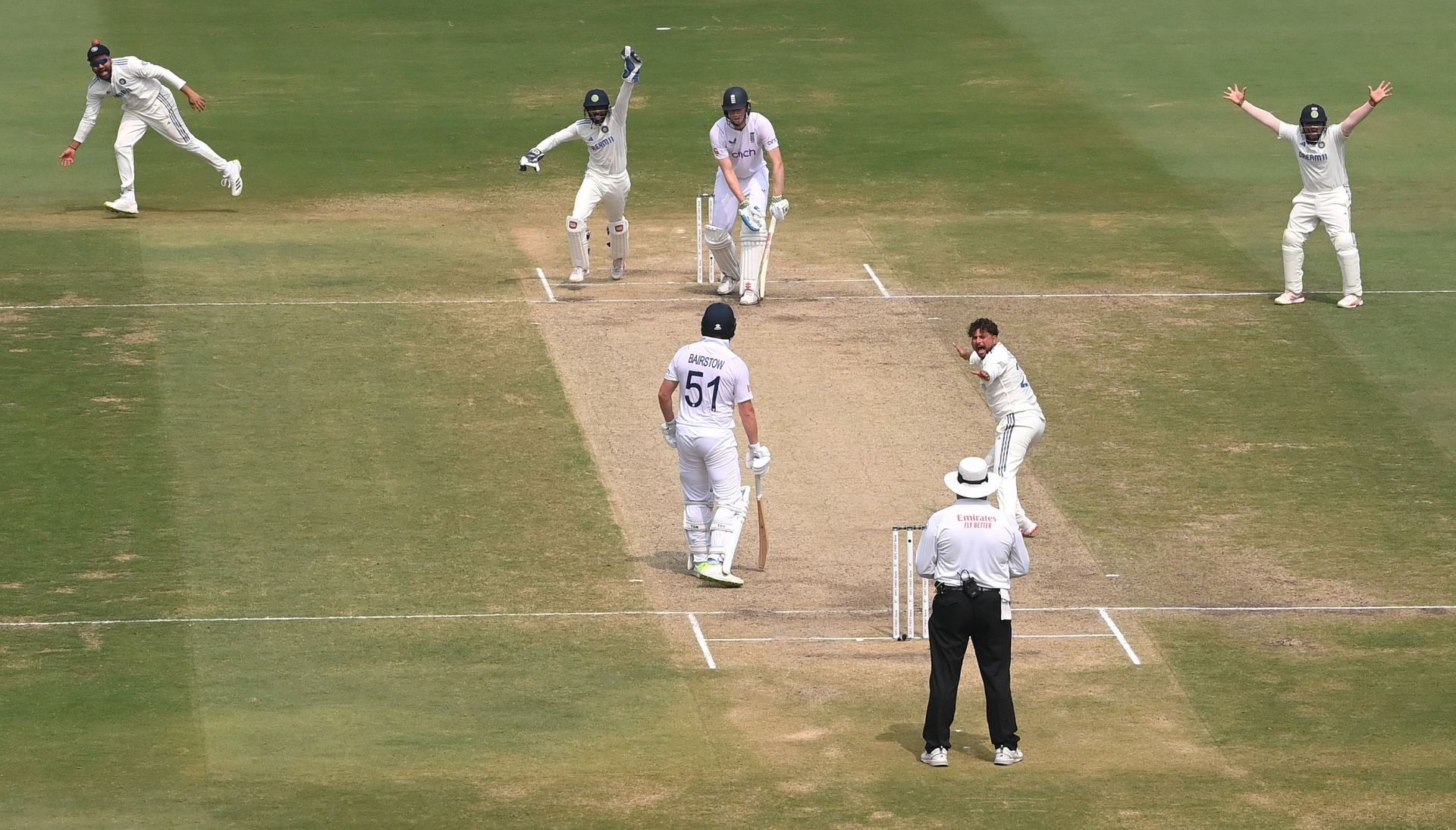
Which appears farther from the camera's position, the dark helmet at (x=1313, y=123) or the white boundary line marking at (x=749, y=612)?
the dark helmet at (x=1313, y=123)

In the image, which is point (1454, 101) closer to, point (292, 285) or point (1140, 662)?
point (292, 285)

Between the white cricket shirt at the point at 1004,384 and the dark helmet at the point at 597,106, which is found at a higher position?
the dark helmet at the point at 597,106

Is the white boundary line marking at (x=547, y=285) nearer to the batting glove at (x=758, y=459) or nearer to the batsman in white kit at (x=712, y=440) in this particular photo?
the batsman in white kit at (x=712, y=440)

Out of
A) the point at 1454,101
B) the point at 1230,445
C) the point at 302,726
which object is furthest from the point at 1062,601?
the point at 1454,101

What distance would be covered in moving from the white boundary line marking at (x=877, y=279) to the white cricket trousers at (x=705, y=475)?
786cm

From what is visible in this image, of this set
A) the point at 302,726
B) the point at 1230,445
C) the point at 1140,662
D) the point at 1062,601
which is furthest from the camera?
the point at 1230,445

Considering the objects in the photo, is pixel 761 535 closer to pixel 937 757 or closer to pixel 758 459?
pixel 758 459

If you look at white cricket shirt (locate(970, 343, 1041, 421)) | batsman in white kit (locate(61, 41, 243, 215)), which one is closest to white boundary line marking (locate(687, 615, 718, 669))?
white cricket shirt (locate(970, 343, 1041, 421))

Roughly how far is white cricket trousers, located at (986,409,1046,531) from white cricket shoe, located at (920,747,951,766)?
158 inches

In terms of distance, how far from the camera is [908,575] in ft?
51.5

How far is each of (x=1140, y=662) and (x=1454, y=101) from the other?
19.8 metres

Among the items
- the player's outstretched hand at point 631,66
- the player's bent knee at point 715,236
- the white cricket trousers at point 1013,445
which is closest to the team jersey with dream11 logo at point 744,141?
the player's bent knee at point 715,236

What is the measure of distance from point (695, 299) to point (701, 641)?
8.88 meters

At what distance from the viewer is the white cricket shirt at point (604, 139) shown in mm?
24312
